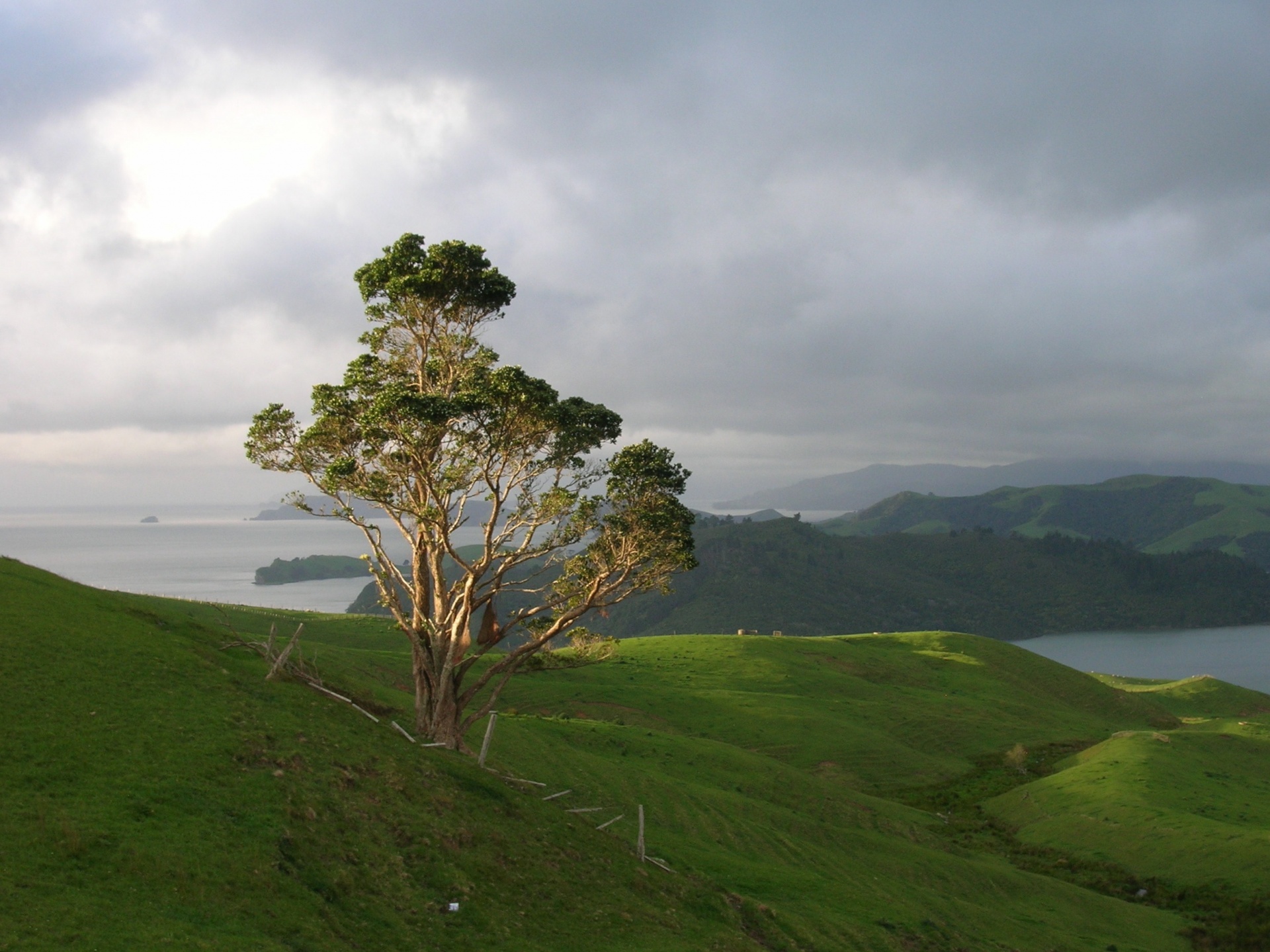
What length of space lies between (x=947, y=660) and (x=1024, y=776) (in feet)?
129

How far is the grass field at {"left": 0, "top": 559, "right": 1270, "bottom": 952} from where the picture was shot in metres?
16.0

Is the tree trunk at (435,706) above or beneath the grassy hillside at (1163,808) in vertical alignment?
above

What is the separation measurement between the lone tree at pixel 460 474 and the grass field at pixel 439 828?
15.0 ft

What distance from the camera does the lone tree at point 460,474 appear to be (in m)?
30.5

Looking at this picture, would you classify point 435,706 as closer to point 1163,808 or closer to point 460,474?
point 460,474

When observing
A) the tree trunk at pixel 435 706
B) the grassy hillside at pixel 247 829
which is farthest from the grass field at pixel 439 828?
the tree trunk at pixel 435 706

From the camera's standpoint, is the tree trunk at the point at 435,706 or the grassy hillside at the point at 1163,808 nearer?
the tree trunk at the point at 435,706

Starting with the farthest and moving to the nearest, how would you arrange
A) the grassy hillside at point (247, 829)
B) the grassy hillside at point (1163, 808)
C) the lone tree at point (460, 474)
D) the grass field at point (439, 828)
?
the grassy hillside at point (1163, 808) < the lone tree at point (460, 474) < the grass field at point (439, 828) < the grassy hillside at point (247, 829)

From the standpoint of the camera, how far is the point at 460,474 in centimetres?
3048

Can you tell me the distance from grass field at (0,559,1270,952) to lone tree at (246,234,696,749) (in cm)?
456

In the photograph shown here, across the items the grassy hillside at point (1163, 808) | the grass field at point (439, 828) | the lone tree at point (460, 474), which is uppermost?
the lone tree at point (460, 474)

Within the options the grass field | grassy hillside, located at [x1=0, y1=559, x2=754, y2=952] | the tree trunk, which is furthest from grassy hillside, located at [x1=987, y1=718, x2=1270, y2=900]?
the tree trunk

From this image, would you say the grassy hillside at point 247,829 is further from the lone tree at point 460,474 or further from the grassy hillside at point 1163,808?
the grassy hillside at point 1163,808

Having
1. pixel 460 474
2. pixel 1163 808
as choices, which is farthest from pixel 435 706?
pixel 1163 808
